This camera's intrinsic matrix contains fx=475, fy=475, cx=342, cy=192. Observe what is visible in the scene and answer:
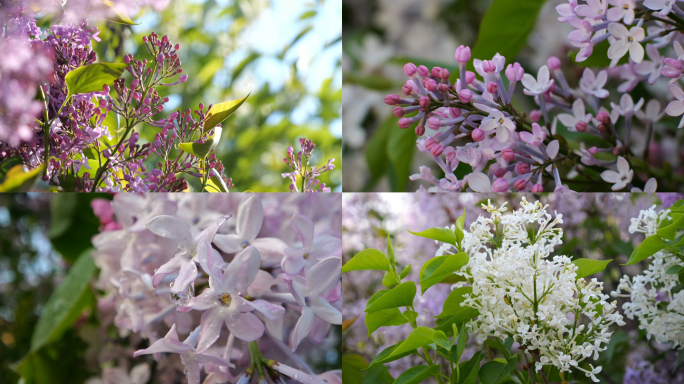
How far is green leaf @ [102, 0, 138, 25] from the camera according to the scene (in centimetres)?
37

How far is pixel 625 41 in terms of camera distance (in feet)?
1.09

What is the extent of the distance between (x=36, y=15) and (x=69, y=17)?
22 millimetres

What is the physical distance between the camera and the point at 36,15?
354mm

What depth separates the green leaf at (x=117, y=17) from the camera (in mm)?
368

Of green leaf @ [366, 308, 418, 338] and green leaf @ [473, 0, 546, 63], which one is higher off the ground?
green leaf @ [473, 0, 546, 63]

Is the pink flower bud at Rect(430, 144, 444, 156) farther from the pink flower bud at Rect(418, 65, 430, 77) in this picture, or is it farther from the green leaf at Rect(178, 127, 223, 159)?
the green leaf at Rect(178, 127, 223, 159)

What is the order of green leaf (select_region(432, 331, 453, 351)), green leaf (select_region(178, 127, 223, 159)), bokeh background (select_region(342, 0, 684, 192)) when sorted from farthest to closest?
bokeh background (select_region(342, 0, 684, 192)), green leaf (select_region(178, 127, 223, 159)), green leaf (select_region(432, 331, 453, 351))

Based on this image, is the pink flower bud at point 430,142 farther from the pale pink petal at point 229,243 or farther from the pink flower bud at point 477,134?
the pale pink petal at point 229,243

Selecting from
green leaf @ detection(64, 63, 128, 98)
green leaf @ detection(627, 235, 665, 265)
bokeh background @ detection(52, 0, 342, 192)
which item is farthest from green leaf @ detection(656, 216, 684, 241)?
green leaf @ detection(64, 63, 128, 98)

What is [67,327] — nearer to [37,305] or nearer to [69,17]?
[37,305]

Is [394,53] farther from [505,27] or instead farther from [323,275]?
[323,275]

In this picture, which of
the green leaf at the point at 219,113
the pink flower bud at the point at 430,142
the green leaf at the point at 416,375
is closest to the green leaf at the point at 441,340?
the green leaf at the point at 416,375

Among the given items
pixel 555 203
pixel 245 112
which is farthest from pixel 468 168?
pixel 245 112

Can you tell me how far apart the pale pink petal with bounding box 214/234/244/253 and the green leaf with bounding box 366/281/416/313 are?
10cm
